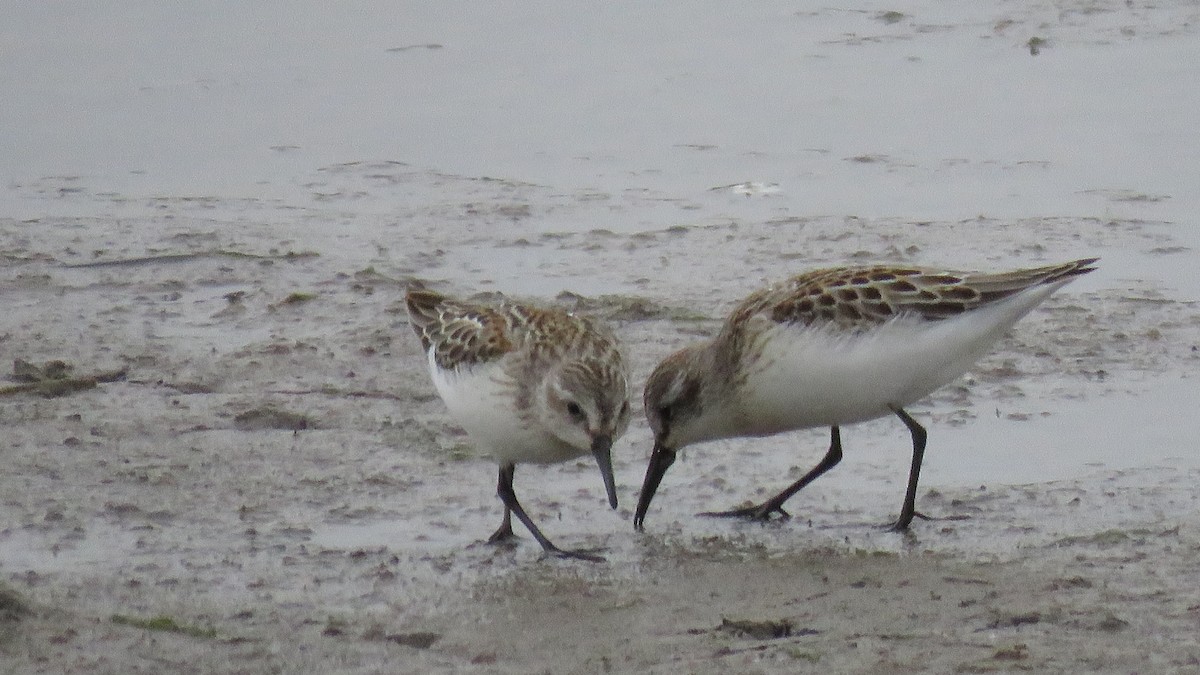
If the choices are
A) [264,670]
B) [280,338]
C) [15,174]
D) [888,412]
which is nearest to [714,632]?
[264,670]

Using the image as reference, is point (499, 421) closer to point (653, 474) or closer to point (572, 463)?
point (653, 474)

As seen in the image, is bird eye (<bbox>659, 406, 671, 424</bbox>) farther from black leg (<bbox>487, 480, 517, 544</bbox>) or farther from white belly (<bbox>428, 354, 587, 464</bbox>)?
black leg (<bbox>487, 480, 517, 544</bbox>)

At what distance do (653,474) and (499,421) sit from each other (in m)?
0.63

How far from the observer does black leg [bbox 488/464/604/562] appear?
6395 millimetres

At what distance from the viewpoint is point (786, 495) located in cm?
686

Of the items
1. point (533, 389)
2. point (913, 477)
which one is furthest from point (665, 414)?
point (913, 477)

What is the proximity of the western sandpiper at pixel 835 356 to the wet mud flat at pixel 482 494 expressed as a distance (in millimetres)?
301

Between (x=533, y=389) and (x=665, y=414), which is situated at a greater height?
(x=533, y=389)

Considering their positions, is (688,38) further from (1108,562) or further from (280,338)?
(1108,562)

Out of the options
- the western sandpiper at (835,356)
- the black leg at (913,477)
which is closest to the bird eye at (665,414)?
the western sandpiper at (835,356)

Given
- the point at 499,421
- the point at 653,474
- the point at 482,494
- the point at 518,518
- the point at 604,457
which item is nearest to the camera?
the point at 604,457

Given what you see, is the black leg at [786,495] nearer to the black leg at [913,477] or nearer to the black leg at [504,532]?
the black leg at [913,477]

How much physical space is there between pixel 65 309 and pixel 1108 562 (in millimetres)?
5196

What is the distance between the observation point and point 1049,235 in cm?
975
